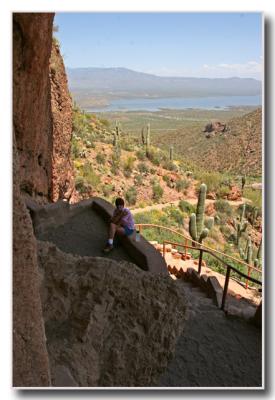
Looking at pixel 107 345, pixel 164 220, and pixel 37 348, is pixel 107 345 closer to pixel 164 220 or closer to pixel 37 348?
pixel 37 348

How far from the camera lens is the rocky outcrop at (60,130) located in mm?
11867

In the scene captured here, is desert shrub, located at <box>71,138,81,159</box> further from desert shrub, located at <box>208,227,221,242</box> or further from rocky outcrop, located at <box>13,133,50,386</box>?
rocky outcrop, located at <box>13,133,50,386</box>

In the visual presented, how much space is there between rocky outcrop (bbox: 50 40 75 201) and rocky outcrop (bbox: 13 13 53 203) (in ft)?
4.29

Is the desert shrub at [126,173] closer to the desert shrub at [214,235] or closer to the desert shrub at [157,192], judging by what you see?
the desert shrub at [157,192]

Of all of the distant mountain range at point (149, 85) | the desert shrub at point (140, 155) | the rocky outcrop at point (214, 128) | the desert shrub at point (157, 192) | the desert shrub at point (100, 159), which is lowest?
the desert shrub at point (157, 192)

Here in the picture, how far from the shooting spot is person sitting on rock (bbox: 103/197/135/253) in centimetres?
767

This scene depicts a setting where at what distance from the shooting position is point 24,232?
9.79 ft

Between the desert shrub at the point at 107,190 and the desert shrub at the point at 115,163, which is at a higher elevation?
the desert shrub at the point at 115,163

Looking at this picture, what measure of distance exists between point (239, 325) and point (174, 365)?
1.59 m

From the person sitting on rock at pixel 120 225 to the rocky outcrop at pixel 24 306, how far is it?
14.9 ft

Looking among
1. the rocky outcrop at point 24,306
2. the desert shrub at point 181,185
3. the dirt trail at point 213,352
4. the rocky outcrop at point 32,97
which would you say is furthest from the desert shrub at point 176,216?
the rocky outcrop at point 24,306

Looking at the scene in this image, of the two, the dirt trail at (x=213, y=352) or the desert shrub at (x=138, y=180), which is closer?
the dirt trail at (x=213, y=352)

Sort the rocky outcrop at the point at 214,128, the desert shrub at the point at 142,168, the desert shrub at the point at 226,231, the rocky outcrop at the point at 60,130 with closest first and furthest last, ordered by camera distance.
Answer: the rocky outcrop at the point at 60,130 < the desert shrub at the point at 226,231 < the desert shrub at the point at 142,168 < the rocky outcrop at the point at 214,128

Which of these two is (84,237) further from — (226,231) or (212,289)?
(226,231)
